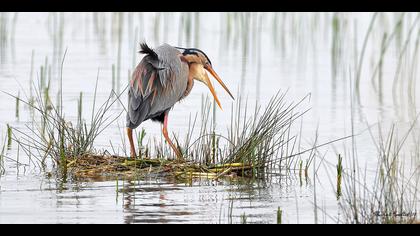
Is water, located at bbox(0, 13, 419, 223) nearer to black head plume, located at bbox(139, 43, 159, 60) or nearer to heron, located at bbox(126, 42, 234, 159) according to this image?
heron, located at bbox(126, 42, 234, 159)

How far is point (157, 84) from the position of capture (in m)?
11.0

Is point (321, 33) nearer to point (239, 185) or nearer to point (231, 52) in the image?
point (231, 52)

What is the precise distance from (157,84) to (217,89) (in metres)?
4.86

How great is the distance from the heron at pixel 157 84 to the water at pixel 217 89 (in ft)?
1.88

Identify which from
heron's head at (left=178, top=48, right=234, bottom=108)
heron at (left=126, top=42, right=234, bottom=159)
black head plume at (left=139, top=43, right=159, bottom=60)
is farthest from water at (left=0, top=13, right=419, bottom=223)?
black head plume at (left=139, top=43, right=159, bottom=60)

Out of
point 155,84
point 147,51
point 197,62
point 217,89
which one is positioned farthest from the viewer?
point 217,89

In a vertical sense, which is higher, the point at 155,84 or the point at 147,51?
the point at 147,51

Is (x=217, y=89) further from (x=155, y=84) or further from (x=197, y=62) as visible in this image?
(x=155, y=84)

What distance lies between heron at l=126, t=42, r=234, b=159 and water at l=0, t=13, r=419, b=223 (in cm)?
57

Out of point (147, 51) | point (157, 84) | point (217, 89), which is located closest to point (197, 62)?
point (157, 84)

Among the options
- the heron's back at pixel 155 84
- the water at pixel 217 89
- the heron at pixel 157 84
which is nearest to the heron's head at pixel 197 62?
the heron at pixel 157 84

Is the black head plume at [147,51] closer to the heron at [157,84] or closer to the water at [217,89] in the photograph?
the heron at [157,84]

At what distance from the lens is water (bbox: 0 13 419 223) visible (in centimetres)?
867
